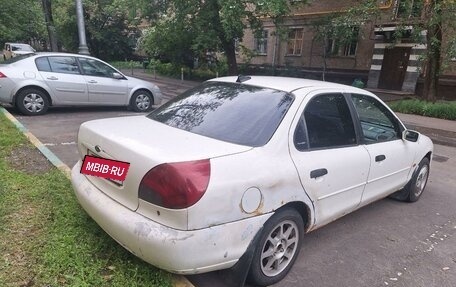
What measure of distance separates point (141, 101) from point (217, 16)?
7863mm

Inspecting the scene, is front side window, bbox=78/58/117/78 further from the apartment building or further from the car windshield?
the apartment building

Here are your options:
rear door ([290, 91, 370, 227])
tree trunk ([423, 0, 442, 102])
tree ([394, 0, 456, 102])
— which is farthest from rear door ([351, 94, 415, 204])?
tree trunk ([423, 0, 442, 102])

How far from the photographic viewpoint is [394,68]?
19.4 meters

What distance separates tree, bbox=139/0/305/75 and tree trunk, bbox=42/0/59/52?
37.7 feet

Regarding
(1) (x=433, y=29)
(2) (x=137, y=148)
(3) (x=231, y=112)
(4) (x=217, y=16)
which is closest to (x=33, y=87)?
(3) (x=231, y=112)

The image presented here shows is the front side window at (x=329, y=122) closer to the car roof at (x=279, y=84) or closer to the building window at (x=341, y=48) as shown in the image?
the car roof at (x=279, y=84)

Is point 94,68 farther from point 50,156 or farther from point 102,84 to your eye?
point 50,156

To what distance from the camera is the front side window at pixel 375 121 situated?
381 cm

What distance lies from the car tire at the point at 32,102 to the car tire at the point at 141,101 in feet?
7.05

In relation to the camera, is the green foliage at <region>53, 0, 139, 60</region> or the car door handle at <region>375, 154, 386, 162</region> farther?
the green foliage at <region>53, 0, 139, 60</region>

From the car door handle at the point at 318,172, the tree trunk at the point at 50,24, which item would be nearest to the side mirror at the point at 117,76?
the car door handle at the point at 318,172

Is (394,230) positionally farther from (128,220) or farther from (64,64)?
(64,64)

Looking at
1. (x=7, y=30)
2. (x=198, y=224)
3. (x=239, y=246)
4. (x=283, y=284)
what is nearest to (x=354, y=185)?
(x=283, y=284)

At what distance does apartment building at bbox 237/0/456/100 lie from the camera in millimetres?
17938
